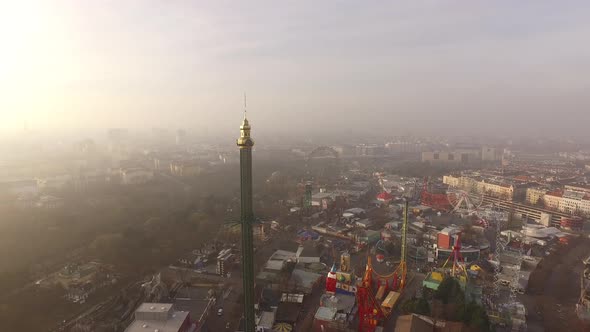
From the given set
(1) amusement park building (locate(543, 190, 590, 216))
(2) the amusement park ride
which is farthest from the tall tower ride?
(1) amusement park building (locate(543, 190, 590, 216))

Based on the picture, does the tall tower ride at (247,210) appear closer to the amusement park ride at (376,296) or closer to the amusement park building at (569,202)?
the amusement park ride at (376,296)

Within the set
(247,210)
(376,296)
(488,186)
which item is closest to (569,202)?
(488,186)

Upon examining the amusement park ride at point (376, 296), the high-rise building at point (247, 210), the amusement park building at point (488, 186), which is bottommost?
the amusement park ride at point (376, 296)

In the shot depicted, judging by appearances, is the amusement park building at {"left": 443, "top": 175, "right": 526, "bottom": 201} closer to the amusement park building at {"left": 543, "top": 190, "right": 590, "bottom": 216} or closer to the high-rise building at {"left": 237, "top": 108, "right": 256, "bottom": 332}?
the amusement park building at {"left": 543, "top": 190, "right": 590, "bottom": 216}

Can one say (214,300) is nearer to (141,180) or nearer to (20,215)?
(20,215)

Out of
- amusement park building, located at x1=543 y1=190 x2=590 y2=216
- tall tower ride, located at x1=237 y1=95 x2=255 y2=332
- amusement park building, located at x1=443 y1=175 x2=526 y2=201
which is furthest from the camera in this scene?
amusement park building, located at x1=443 y1=175 x2=526 y2=201

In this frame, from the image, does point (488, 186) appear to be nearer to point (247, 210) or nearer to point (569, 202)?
point (569, 202)

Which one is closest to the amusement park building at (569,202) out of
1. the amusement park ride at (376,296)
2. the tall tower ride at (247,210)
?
the amusement park ride at (376,296)
